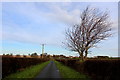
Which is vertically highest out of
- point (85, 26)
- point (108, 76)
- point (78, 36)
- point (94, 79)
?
point (85, 26)

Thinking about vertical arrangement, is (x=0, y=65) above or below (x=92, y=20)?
below

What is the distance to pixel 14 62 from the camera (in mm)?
15867

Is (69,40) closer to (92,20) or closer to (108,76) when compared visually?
(92,20)

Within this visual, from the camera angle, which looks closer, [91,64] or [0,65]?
[0,65]

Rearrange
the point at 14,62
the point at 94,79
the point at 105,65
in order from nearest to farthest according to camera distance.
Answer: the point at 105,65
the point at 94,79
the point at 14,62

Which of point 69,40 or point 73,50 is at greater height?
point 69,40

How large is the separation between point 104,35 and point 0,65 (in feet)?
56.4

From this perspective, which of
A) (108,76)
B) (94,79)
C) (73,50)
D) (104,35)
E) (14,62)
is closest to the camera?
(108,76)

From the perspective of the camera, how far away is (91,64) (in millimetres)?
13047

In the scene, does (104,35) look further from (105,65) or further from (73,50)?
(105,65)

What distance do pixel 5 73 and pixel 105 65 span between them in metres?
8.55

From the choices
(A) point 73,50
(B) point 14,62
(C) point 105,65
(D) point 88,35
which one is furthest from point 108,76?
(A) point 73,50

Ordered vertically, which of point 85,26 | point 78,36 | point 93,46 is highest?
point 85,26

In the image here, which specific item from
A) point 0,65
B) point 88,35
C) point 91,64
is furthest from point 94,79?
point 88,35
